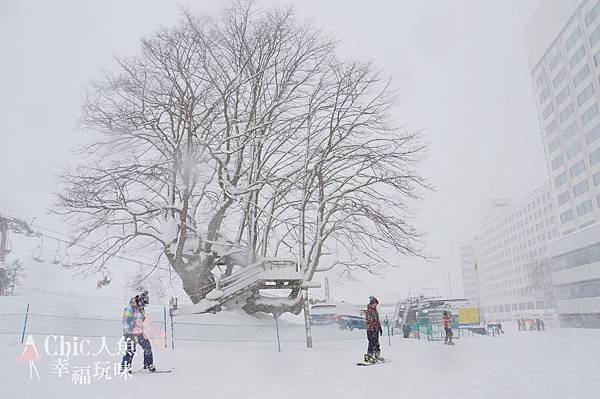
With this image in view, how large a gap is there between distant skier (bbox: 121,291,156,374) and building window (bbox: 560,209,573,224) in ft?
257

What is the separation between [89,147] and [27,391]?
15.6m

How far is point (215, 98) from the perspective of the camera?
78.2 feet

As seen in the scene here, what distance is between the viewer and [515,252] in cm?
13975

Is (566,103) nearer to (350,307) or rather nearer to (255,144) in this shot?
(350,307)

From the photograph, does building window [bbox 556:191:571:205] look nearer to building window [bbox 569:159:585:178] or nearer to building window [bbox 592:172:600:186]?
building window [bbox 569:159:585:178]

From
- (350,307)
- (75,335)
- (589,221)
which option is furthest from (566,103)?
(75,335)

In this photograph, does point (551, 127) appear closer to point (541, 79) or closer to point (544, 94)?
point (544, 94)

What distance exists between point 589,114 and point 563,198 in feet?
48.2

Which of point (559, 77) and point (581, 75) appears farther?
point (559, 77)

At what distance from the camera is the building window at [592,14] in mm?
65438

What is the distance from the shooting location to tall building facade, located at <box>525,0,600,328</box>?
62.2 m

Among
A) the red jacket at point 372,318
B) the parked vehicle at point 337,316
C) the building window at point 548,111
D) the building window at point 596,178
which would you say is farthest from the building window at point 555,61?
the red jacket at point 372,318

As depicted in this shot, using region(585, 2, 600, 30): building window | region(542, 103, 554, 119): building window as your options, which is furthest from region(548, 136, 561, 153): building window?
region(585, 2, 600, 30): building window

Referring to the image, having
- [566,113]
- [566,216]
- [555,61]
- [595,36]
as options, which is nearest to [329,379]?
[595,36]
